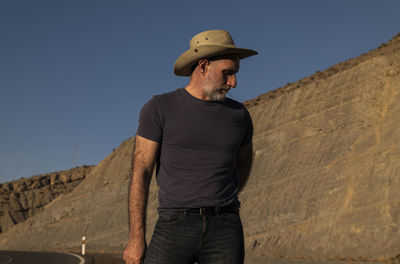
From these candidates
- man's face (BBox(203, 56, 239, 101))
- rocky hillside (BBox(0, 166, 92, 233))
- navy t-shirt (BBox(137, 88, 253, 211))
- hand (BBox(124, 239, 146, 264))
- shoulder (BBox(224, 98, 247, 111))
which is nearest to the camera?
hand (BBox(124, 239, 146, 264))

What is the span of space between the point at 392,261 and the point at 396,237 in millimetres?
2653

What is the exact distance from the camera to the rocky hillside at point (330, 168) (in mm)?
18812

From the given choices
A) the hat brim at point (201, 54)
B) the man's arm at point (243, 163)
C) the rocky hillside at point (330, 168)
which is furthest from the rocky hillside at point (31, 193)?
the hat brim at point (201, 54)

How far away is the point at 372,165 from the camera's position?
20.8 m

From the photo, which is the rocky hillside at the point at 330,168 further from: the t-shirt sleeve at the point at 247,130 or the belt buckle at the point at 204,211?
the belt buckle at the point at 204,211

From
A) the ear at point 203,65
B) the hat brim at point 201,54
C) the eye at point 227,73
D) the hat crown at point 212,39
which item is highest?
the hat crown at point 212,39

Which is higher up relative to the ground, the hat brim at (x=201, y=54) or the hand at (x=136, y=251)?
the hat brim at (x=201, y=54)

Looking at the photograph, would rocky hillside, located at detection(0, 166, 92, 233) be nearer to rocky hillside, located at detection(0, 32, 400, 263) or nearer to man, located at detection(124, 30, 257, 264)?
rocky hillside, located at detection(0, 32, 400, 263)

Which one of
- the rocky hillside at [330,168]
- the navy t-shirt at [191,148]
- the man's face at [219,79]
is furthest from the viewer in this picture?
the rocky hillside at [330,168]

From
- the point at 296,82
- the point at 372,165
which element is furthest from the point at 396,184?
the point at 296,82

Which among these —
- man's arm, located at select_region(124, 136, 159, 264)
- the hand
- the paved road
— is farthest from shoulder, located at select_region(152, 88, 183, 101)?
the paved road

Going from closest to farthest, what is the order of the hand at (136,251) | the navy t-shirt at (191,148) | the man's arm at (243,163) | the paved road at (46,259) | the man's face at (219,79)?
the hand at (136,251) → the navy t-shirt at (191,148) → the man's face at (219,79) → the man's arm at (243,163) → the paved road at (46,259)

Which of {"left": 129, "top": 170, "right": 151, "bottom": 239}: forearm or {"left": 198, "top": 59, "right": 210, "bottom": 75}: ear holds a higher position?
{"left": 198, "top": 59, "right": 210, "bottom": 75}: ear

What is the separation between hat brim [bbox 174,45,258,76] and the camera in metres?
3.27
